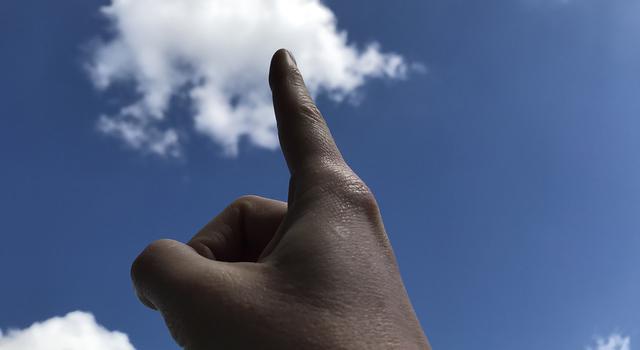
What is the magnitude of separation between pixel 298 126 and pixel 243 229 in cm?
88

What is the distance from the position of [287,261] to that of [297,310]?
20 centimetres

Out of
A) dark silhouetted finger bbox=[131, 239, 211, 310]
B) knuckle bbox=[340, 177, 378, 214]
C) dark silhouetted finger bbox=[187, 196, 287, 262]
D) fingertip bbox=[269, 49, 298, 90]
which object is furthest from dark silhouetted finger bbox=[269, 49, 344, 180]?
dark silhouetted finger bbox=[187, 196, 287, 262]

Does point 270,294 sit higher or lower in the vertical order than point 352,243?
lower

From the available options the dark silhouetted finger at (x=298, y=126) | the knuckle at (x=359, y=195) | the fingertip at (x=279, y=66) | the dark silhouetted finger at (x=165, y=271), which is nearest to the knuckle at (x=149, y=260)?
the dark silhouetted finger at (x=165, y=271)

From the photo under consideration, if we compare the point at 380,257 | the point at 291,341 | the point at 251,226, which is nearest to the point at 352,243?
the point at 380,257

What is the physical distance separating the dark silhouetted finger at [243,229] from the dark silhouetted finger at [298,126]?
72 centimetres

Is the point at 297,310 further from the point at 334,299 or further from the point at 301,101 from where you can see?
the point at 301,101

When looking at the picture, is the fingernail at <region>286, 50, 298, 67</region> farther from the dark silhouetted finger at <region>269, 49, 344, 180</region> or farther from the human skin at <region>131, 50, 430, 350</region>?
the human skin at <region>131, 50, 430, 350</region>

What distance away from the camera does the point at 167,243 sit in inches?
96.0

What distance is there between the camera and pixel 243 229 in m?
3.25

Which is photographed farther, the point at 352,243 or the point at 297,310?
the point at 352,243

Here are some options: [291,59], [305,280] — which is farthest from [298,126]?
[305,280]

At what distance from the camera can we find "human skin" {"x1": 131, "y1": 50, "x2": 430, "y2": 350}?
1.95 m

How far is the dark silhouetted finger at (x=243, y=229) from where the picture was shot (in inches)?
124
